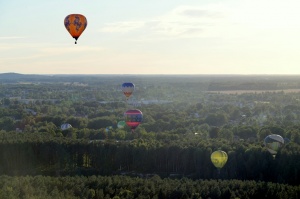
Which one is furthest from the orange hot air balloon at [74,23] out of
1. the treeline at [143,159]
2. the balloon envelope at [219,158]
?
the balloon envelope at [219,158]

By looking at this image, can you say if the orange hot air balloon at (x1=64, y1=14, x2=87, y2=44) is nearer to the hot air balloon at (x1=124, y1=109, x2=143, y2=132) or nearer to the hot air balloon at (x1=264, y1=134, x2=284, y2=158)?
the hot air balloon at (x1=124, y1=109, x2=143, y2=132)

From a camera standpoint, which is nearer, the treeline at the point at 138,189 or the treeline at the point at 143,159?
the treeline at the point at 138,189

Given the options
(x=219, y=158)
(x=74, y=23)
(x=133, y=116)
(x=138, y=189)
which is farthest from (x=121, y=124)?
(x=138, y=189)

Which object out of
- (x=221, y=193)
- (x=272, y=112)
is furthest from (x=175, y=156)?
(x=272, y=112)

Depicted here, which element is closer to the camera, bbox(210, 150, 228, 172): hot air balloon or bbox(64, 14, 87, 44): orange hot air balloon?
bbox(64, 14, 87, 44): orange hot air balloon

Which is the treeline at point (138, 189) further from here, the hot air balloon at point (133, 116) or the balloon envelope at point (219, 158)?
the hot air balloon at point (133, 116)

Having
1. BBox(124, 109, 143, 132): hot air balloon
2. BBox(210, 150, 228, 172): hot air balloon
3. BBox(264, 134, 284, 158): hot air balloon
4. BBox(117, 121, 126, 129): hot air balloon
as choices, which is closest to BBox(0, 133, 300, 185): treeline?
BBox(210, 150, 228, 172): hot air balloon

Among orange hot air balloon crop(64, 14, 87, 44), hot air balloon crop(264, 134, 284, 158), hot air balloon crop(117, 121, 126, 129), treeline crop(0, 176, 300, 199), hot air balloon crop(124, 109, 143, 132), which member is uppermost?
orange hot air balloon crop(64, 14, 87, 44)
